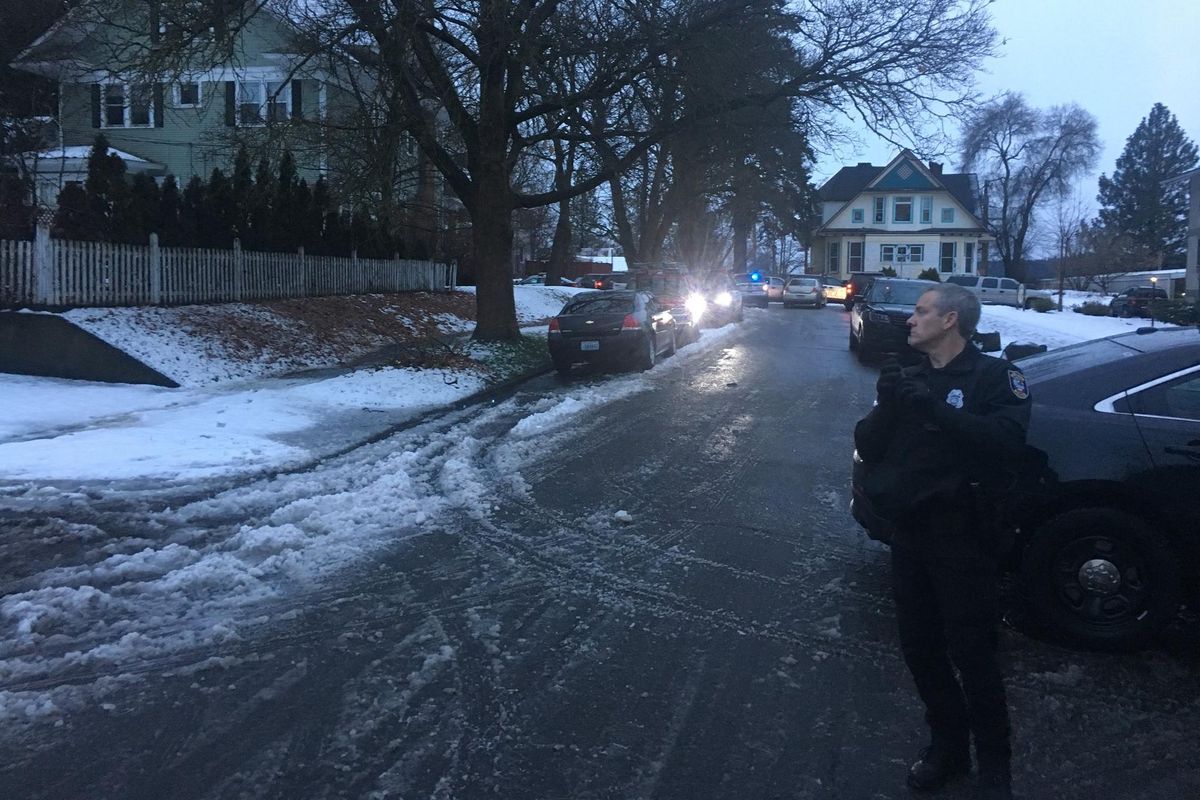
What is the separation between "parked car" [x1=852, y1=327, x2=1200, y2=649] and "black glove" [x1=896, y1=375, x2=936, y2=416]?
1725mm

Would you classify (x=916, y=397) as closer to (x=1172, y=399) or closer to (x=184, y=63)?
(x=1172, y=399)

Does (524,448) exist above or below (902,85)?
below

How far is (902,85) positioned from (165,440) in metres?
13.8

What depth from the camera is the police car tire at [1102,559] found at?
192 inches

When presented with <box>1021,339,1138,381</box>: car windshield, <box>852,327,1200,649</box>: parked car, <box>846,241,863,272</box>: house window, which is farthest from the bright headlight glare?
<box>846,241,863,272</box>: house window

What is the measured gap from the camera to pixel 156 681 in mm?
4566

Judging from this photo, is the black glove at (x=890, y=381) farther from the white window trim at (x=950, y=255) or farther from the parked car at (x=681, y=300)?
the white window trim at (x=950, y=255)

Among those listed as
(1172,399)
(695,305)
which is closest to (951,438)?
(1172,399)

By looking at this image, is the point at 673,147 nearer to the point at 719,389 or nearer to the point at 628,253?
the point at 719,389

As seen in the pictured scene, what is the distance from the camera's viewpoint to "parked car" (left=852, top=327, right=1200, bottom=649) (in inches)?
192

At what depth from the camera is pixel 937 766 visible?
367 cm

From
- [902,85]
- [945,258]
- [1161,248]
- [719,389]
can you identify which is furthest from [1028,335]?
[1161,248]

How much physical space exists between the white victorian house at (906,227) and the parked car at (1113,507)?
200 feet

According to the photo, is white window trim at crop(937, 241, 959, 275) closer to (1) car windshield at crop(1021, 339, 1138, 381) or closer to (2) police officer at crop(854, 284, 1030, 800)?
(1) car windshield at crop(1021, 339, 1138, 381)
